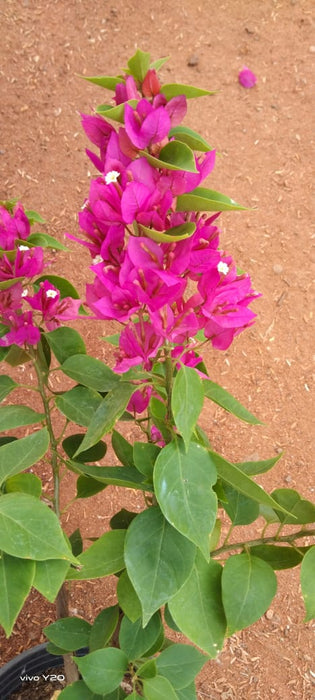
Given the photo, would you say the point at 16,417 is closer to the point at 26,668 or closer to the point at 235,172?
the point at 26,668

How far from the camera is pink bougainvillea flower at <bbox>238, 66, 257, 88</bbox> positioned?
8.55ft

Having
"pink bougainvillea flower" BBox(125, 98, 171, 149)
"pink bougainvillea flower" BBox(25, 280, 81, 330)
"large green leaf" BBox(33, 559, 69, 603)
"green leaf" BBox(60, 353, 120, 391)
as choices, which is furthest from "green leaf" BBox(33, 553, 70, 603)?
"pink bougainvillea flower" BBox(125, 98, 171, 149)

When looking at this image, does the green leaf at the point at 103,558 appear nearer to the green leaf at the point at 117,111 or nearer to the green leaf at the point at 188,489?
the green leaf at the point at 188,489

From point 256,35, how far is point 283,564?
7.98 ft

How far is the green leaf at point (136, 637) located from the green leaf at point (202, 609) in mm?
111

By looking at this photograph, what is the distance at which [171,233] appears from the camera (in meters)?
0.66

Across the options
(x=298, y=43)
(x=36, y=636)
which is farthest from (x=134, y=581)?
(x=298, y=43)

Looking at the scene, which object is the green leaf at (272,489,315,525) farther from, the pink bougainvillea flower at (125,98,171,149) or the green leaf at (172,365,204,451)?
the pink bougainvillea flower at (125,98,171,149)

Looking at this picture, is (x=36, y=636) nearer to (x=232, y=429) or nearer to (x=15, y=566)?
(x=232, y=429)

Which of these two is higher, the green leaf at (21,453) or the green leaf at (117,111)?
the green leaf at (117,111)

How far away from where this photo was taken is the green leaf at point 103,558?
2.59ft

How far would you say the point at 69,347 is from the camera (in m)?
0.94

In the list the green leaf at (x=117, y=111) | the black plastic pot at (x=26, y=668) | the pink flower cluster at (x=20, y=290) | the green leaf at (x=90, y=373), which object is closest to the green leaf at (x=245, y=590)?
the green leaf at (x=90, y=373)

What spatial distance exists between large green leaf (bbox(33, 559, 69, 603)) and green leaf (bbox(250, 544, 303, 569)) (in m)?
0.22
